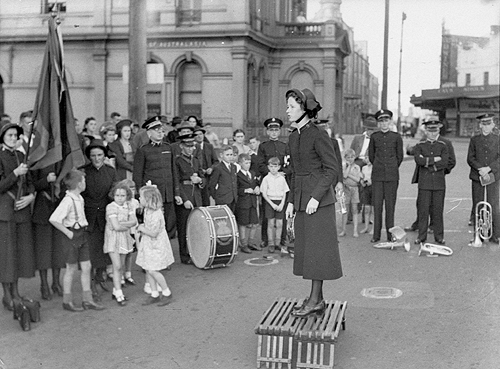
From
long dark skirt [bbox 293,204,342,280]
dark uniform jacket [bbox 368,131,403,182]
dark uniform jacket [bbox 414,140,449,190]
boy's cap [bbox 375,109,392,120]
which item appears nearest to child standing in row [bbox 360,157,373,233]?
dark uniform jacket [bbox 368,131,403,182]

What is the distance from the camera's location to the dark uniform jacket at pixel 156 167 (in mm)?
8789

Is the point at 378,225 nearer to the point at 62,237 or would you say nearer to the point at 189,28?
the point at 62,237

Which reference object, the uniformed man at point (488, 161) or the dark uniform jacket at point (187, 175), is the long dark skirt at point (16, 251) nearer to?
the dark uniform jacket at point (187, 175)

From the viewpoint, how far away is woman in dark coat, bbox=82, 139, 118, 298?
297 inches

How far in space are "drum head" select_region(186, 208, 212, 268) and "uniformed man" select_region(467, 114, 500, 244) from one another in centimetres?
464

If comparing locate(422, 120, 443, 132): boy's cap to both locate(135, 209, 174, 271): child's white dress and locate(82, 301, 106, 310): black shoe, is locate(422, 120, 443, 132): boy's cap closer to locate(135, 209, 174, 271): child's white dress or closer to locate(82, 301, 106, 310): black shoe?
locate(135, 209, 174, 271): child's white dress

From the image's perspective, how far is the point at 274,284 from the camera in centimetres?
812

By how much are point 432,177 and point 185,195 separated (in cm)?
393

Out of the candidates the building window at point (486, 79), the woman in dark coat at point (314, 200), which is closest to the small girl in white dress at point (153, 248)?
the woman in dark coat at point (314, 200)

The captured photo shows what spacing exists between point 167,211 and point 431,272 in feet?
11.8

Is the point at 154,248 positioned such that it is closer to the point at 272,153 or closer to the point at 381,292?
the point at 381,292

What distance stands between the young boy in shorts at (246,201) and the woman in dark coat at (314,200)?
4.30 m

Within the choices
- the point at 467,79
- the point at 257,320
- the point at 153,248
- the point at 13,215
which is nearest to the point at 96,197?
the point at 153,248

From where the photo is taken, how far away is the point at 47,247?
23.5 ft
